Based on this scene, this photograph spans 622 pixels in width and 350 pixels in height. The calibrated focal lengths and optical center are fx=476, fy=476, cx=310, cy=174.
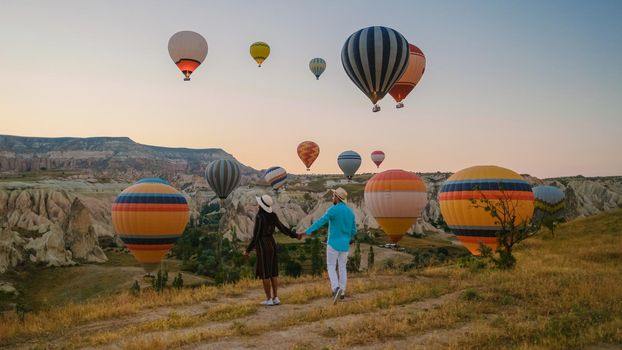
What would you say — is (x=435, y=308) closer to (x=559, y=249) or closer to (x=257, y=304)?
(x=257, y=304)

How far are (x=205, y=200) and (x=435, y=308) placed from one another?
159 m

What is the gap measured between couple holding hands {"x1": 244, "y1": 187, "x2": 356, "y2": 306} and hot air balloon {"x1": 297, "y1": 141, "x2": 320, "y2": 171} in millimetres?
61187

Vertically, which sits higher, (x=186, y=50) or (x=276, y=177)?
(x=186, y=50)

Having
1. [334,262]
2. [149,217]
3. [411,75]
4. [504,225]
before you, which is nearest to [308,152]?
[411,75]

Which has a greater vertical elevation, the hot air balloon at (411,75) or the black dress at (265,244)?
the hot air balloon at (411,75)

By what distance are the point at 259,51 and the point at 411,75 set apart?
77.8 ft

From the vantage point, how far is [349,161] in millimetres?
71688

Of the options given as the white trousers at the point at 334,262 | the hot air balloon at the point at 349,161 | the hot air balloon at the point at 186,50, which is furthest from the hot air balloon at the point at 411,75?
the hot air balloon at the point at 349,161

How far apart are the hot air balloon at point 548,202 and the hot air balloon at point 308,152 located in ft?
108

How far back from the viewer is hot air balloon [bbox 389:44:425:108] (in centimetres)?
3247

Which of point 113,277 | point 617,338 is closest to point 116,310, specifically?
point 617,338

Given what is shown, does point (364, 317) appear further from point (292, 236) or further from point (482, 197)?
point (482, 197)

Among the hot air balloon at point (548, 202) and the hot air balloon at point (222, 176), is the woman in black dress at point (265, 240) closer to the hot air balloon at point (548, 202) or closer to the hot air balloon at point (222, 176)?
the hot air balloon at point (222, 176)

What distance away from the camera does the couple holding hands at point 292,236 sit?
10672 mm
